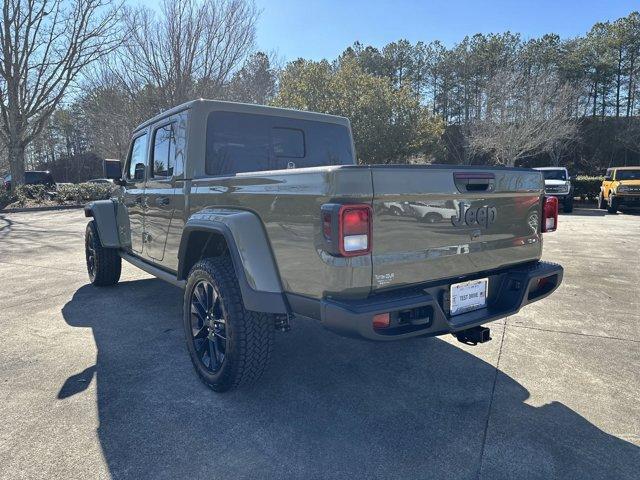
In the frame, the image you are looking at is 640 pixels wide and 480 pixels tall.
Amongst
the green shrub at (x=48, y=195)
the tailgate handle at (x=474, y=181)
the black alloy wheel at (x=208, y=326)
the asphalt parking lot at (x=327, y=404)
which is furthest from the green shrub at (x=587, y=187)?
the black alloy wheel at (x=208, y=326)

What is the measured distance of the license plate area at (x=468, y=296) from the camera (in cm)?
262

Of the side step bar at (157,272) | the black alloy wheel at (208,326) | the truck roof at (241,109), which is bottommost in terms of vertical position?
the black alloy wheel at (208,326)

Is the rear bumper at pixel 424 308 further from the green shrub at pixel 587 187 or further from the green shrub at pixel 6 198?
the green shrub at pixel 587 187

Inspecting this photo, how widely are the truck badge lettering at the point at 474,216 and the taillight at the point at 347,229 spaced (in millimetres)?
661

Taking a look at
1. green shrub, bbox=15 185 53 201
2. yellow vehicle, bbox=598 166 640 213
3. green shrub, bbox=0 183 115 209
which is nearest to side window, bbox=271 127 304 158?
yellow vehicle, bbox=598 166 640 213

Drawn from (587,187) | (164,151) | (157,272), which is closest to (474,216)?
(164,151)

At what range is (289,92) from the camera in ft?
68.1

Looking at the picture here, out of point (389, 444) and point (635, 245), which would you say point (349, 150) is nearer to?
point (389, 444)

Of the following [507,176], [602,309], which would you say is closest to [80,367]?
[507,176]

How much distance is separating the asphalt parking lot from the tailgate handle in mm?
1349

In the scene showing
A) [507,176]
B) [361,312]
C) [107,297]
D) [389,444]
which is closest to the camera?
[361,312]

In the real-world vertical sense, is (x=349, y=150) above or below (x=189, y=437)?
above

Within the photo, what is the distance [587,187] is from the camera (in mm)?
22250

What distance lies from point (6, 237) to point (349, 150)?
32.9 feet
